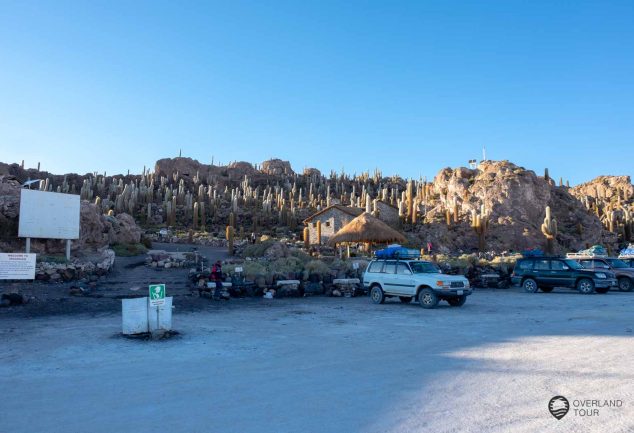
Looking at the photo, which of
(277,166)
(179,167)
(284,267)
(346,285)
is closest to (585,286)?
(346,285)

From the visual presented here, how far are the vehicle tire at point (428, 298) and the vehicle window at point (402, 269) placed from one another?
0.92 meters

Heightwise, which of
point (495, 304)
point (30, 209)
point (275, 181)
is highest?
point (275, 181)

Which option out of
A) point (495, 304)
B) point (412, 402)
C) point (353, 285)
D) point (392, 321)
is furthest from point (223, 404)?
point (353, 285)

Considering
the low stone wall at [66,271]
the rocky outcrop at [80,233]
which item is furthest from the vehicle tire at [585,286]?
the rocky outcrop at [80,233]

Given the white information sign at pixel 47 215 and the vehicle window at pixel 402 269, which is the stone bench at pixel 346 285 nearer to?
the vehicle window at pixel 402 269

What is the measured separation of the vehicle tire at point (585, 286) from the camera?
20.8 m

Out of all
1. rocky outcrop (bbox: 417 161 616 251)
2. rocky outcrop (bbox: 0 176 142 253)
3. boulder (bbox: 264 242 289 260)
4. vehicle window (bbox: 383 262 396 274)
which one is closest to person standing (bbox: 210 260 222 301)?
vehicle window (bbox: 383 262 396 274)

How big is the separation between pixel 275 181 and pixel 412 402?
290 feet

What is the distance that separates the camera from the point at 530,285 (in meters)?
22.1

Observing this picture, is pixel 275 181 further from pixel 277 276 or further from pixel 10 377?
pixel 10 377

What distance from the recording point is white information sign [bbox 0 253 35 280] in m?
16.5

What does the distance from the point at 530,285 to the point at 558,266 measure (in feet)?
4.81

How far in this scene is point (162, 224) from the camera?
188 feet

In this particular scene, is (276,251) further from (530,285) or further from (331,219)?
(331,219)
